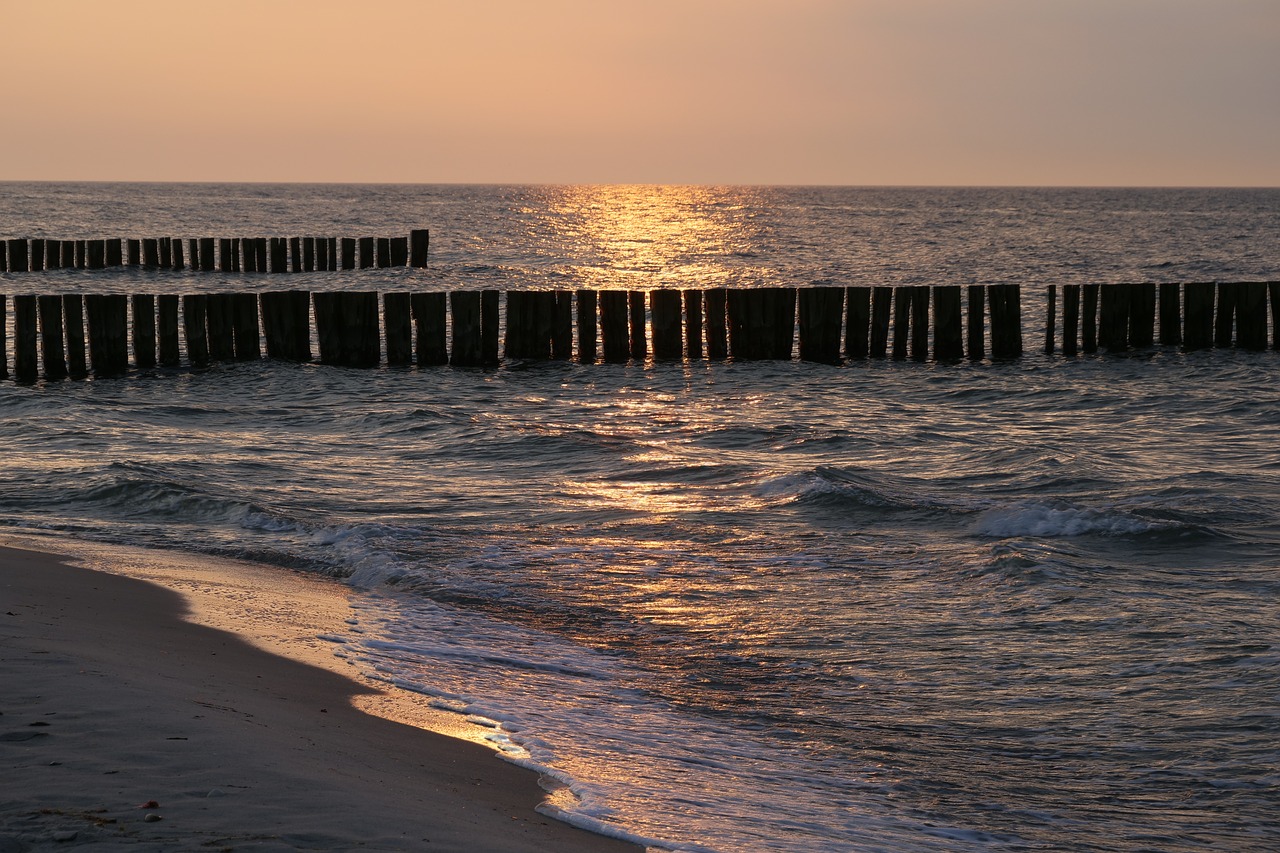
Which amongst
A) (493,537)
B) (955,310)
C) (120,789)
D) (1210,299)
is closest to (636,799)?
(120,789)

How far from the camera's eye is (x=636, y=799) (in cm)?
448

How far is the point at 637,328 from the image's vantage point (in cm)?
1902

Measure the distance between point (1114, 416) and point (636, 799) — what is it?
41.5ft

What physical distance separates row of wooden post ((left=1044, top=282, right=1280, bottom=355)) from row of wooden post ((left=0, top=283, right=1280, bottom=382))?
0.02 meters

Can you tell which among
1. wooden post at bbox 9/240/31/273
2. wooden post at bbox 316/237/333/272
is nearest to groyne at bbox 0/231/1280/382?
wooden post at bbox 316/237/333/272

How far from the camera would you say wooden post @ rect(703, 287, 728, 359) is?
1906 centimetres

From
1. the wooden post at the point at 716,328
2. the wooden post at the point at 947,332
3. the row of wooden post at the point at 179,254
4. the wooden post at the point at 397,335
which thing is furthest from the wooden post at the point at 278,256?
the wooden post at the point at 947,332

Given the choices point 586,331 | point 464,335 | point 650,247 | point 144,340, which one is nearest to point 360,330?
point 464,335

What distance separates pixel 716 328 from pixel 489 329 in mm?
3281

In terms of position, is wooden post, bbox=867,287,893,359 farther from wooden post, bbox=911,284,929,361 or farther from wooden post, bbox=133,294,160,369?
wooden post, bbox=133,294,160,369

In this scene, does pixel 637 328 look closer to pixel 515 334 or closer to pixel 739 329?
pixel 739 329

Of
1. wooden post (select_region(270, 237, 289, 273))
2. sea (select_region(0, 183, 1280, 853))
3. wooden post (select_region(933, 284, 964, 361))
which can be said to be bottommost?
sea (select_region(0, 183, 1280, 853))

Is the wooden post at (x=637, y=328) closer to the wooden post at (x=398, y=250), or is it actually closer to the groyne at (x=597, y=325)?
the groyne at (x=597, y=325)

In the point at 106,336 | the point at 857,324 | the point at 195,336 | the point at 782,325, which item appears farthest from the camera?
the point at 857,324
